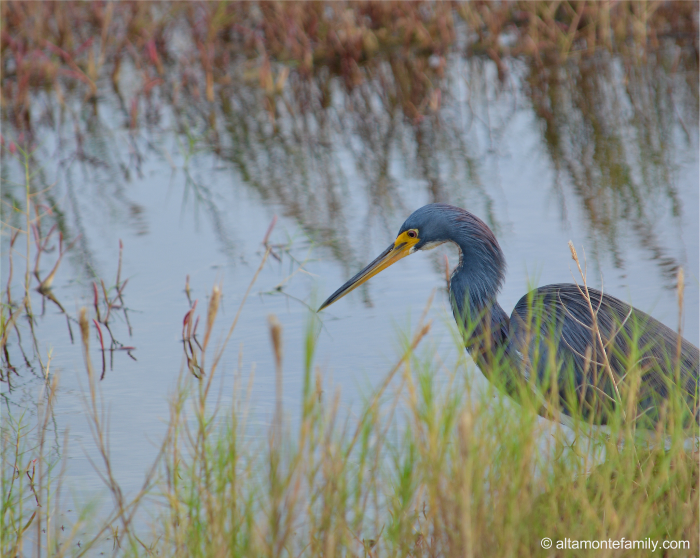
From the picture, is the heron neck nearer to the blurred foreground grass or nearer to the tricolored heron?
the tricolored heron

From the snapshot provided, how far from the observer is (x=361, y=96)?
364 inches

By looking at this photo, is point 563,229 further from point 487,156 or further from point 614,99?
point 614,99

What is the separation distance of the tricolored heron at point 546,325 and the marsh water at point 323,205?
196 mm

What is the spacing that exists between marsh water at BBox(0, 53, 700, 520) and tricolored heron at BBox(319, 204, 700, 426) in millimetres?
196

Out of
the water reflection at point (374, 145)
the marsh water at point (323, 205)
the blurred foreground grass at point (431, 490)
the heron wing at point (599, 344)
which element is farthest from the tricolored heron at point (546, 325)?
the water reflection at point (374, 145)

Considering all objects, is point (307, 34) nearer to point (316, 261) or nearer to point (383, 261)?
point (316, 261)

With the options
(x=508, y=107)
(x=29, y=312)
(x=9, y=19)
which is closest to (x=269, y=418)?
(x=29, y=312)

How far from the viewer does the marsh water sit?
4461mm

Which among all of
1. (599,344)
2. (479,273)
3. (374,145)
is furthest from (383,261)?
(374,145)

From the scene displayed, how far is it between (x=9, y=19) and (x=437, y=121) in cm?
522

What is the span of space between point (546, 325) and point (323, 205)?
3.05 m

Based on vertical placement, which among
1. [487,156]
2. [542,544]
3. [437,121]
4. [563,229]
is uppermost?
[437,121]

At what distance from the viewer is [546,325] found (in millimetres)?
3730

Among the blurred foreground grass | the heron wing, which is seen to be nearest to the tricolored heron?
the heron wing
